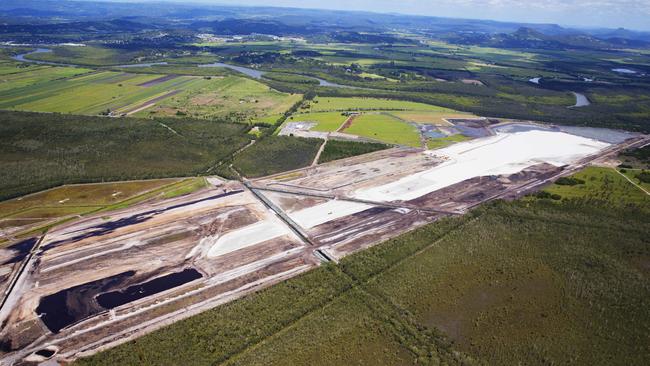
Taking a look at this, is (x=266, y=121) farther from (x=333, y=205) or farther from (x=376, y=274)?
(x=376, y=274)

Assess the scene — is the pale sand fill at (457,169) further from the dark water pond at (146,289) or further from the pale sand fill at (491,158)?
the dark water pond at (146,289)

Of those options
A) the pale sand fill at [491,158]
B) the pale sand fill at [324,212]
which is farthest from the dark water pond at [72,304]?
the pale sand fill at [491,158]

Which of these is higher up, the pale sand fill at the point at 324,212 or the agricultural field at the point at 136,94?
the agricultural field at the point at 136,94

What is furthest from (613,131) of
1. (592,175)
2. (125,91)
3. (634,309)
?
(125,91)

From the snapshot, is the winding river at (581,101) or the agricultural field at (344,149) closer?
the agricultural field at (344,149)

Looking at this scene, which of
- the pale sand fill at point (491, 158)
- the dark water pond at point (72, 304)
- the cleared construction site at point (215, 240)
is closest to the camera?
the dark water pond at point (72, 304)

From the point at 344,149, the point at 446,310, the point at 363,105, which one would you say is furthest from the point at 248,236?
the point at 363,105

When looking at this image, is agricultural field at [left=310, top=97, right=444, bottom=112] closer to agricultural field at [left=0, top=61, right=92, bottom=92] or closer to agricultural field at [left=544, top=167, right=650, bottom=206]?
agricultural field at [left=544, top=167, right=650, bottom=206]
